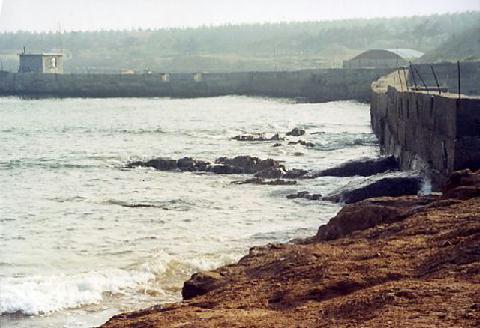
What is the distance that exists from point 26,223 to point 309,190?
662cm

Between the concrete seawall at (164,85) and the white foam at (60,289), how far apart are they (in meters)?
64.6

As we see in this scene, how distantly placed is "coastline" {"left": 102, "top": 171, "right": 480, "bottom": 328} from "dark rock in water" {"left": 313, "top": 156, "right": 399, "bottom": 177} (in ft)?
33.0

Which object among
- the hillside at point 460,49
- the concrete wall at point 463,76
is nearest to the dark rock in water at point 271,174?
the concrete wall at point 463,76

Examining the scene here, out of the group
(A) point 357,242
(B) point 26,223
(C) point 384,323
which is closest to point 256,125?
(B) point 26,223

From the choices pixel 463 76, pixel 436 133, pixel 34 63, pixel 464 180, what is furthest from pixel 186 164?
pixel 34 63

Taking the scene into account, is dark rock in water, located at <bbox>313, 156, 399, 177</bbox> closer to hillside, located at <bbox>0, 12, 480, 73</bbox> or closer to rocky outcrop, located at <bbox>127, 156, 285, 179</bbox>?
rocky outcrop, located at <bbox>127, 156, 285, 179</bbox>

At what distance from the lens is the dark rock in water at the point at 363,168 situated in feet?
67.1

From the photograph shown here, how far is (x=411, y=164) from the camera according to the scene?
18797 millimetres

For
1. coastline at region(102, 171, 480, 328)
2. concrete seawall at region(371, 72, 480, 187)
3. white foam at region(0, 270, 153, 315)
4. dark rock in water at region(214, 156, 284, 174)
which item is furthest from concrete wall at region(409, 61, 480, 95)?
coastline at region(102, 171, 480, 328)

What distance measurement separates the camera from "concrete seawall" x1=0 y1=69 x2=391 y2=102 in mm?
77125

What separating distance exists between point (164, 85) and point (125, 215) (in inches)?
2558

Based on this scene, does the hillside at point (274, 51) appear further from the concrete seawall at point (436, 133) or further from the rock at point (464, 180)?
the rock at point (464, 180)

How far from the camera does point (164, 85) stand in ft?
265

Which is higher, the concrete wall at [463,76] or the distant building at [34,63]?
the distant building at [34,63]
